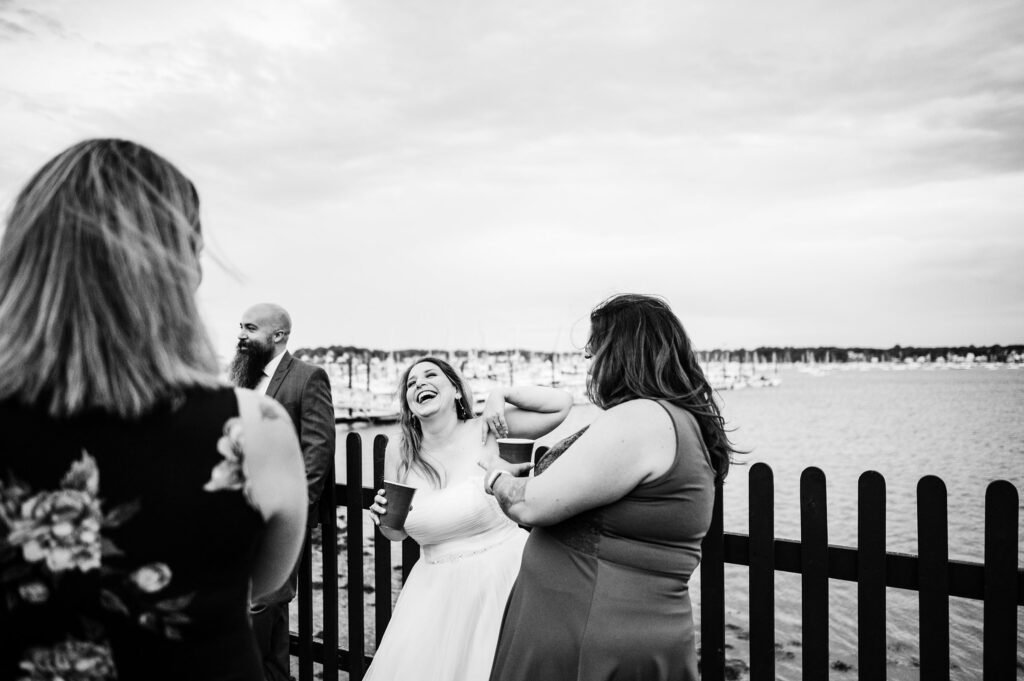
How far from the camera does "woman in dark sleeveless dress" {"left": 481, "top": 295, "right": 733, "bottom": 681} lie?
234cm

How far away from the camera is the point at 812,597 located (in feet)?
10.7

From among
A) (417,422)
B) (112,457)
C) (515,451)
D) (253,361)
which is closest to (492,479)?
(515,451)

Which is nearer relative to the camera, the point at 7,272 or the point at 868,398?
the point at 7,272

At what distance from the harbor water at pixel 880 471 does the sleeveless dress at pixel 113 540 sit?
1487 millimetres

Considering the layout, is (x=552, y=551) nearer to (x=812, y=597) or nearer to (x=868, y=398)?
(x=812, y=597)

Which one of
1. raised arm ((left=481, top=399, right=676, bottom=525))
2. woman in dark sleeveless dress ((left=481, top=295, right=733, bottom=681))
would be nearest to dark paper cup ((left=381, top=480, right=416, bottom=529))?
woman in dark sleeveless dress ((left=481, top=295, right=733, bottom=681))

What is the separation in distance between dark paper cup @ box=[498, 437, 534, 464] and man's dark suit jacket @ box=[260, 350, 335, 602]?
176cm

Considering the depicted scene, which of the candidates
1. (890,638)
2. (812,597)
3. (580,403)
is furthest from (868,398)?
(812,597)

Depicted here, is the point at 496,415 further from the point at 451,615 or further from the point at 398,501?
the point at 451,615

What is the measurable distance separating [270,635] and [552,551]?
274 centimetres

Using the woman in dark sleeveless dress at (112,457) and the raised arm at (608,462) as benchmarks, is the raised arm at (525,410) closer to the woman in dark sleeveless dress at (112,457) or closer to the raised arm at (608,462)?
the raised arm at (608,462)

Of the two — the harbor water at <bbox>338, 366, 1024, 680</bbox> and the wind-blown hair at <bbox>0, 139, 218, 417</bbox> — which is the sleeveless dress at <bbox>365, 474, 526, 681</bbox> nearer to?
the harbor water at <bbox>338, 366, 1024, 680</bbox>

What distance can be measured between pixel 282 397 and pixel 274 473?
122 inches

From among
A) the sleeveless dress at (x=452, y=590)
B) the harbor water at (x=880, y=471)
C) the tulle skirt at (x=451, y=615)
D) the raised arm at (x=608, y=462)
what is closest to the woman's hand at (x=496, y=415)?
the sleeveless dress at (x=452, y=590)
